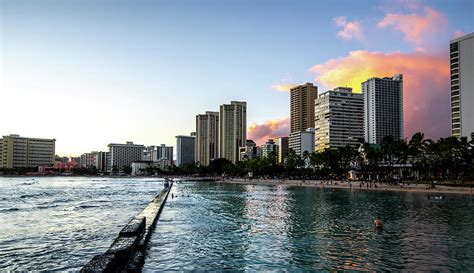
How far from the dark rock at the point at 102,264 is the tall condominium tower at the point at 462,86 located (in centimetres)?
16918

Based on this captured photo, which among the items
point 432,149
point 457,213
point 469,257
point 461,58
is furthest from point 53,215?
point 461,58

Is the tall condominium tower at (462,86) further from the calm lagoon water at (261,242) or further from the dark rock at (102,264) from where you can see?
the dark rock at (102,264)

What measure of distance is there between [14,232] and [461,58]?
173627mm

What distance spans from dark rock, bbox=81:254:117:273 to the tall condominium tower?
169 m

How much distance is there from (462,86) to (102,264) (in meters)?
176

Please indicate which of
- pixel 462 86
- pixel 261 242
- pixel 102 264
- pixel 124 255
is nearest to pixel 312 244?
pixel 261 242

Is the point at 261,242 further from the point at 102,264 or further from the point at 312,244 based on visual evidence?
the point at 102,264

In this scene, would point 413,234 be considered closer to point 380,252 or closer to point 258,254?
point 380,252

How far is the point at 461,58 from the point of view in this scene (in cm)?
16125

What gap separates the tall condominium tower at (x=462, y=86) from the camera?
157 metres

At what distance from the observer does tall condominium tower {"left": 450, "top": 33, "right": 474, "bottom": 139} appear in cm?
15738

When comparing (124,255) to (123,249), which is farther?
(123,249)

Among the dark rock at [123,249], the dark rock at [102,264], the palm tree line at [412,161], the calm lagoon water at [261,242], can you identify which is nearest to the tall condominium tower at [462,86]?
the palm tree line at [412,161]

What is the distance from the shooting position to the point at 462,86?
16062 cm
